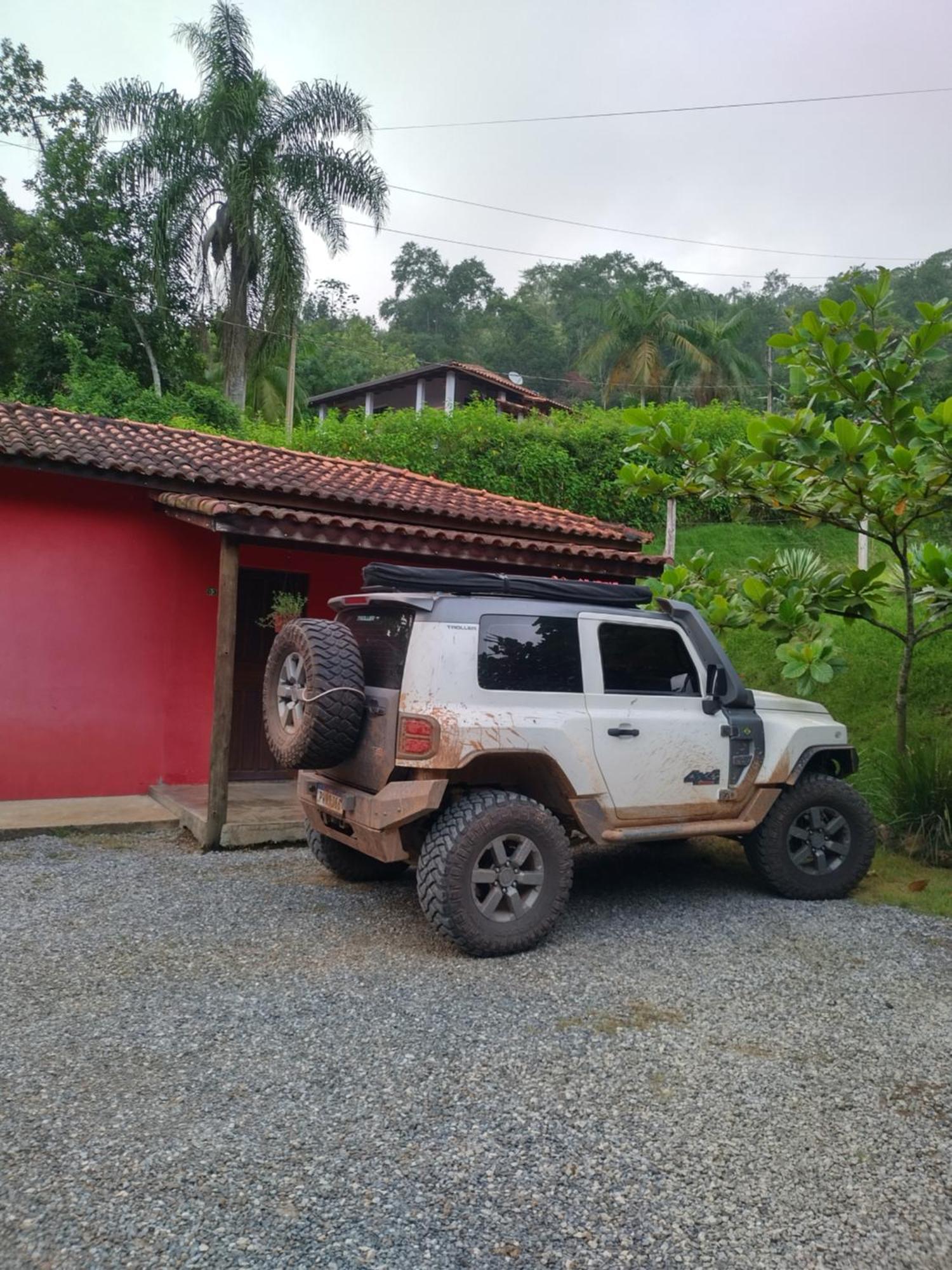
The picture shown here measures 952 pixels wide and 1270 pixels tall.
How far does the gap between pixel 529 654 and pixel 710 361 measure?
29.8 metres

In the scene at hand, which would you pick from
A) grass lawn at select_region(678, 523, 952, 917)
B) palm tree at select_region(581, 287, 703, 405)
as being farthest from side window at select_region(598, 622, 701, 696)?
palm tree at select_region(581, 287, 703, 405)

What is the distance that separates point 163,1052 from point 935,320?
255 inches

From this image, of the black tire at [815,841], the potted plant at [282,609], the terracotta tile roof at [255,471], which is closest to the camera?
the black tire at [815,841]

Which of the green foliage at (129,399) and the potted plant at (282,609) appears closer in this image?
the potted plant at (282,609)

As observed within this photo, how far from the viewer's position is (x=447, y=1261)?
244cm

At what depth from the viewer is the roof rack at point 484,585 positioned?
5250mm

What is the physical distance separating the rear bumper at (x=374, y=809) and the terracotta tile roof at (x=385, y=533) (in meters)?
2.75

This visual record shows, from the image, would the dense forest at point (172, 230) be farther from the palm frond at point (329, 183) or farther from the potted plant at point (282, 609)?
the potted plant at point (282, 609)

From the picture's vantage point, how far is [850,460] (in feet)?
21.8

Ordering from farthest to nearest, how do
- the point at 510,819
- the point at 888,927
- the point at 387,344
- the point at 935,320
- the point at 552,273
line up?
the point at 552,273
the point at 387,344
the point at 935,320
the point at 888,927
the point at 510,819

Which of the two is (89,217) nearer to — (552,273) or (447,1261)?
(447,1261)

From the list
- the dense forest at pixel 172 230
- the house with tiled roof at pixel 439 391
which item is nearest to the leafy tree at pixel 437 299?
the house with tiled roof at pixel 439 391

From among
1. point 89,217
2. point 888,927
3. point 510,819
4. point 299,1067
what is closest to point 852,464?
point 888,927

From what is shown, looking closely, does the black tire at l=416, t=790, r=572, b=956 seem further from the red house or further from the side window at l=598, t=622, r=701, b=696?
the red house
